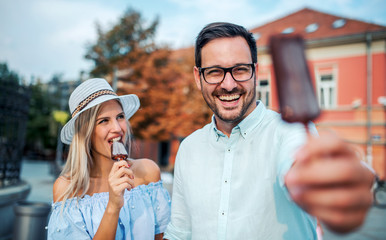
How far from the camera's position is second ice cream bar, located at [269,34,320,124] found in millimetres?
723

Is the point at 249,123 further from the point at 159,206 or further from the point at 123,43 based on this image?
the point at 123,43

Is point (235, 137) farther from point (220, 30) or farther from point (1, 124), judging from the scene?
point (1, 124)

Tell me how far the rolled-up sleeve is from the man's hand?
135 centimetres

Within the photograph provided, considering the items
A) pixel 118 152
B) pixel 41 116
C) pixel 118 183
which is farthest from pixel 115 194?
pixel 41 116

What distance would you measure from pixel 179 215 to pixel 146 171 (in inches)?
30.3

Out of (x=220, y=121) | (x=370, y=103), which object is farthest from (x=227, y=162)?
(x=370, y=103)

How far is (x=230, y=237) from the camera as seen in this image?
1573mm

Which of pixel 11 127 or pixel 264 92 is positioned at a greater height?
pixel 264 92

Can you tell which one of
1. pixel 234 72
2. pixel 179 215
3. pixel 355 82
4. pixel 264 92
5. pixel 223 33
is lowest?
pixel 179 215

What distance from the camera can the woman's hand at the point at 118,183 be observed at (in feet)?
6.09

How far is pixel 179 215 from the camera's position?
1965 millimetres

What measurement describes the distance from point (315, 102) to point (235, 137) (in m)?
1.05

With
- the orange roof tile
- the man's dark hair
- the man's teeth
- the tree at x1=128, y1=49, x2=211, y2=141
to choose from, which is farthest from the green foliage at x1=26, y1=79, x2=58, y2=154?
the man's teeth

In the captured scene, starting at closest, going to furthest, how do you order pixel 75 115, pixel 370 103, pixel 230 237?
pixel 230 237, pixel 75 115, pixel 370 103
